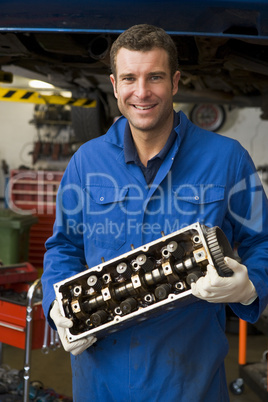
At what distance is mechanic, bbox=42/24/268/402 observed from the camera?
1.41 metres

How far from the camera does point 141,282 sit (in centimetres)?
131

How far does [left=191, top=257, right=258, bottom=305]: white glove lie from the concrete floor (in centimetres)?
212

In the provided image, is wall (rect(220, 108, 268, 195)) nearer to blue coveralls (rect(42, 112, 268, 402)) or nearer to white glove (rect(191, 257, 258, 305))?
blue coveralls (rect(42, 112, 268, 402))

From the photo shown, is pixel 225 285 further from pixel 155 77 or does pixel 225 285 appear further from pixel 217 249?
pixel 155 77

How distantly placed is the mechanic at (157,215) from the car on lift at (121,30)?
587 millimetres

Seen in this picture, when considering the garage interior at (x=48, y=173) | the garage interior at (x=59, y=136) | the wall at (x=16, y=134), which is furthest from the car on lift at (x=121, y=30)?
the wall at (x=16, y=134)

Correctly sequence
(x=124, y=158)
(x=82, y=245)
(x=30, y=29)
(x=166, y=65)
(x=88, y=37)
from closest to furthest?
(x=166, y=65)
(x=124, y=158)
(x=82, y=245)
(x=30, y=29)
(x=88, y=37)

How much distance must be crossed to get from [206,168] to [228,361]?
8.52 ft

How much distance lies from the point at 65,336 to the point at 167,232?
1.42ft

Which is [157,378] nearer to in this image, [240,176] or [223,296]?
[223,296]

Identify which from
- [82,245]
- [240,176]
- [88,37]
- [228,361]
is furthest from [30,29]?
[228,361]

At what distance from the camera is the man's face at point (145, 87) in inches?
54.5

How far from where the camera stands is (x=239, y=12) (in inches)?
75.6

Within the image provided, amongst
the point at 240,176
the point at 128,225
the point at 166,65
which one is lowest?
the point at 128,225
